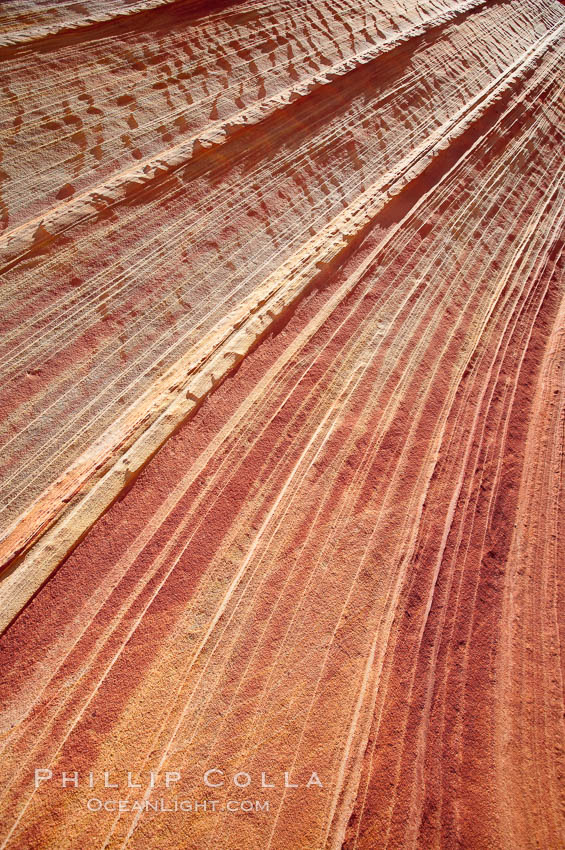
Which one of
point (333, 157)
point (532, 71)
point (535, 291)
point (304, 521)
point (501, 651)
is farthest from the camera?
point (532, 71)

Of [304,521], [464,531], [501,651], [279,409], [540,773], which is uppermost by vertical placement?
[279,409]

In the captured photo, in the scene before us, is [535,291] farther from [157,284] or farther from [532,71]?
[532,71]

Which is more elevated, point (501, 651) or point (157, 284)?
point (157, 284)

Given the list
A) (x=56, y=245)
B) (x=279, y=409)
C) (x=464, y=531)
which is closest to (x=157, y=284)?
(x=56, y=245)

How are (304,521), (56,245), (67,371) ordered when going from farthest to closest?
1. (56,245)
2. (67,371)
3. (304,521)

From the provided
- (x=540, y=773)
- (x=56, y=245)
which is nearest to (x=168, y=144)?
(x=56, y=245)

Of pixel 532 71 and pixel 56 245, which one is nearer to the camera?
pixel 56 245
